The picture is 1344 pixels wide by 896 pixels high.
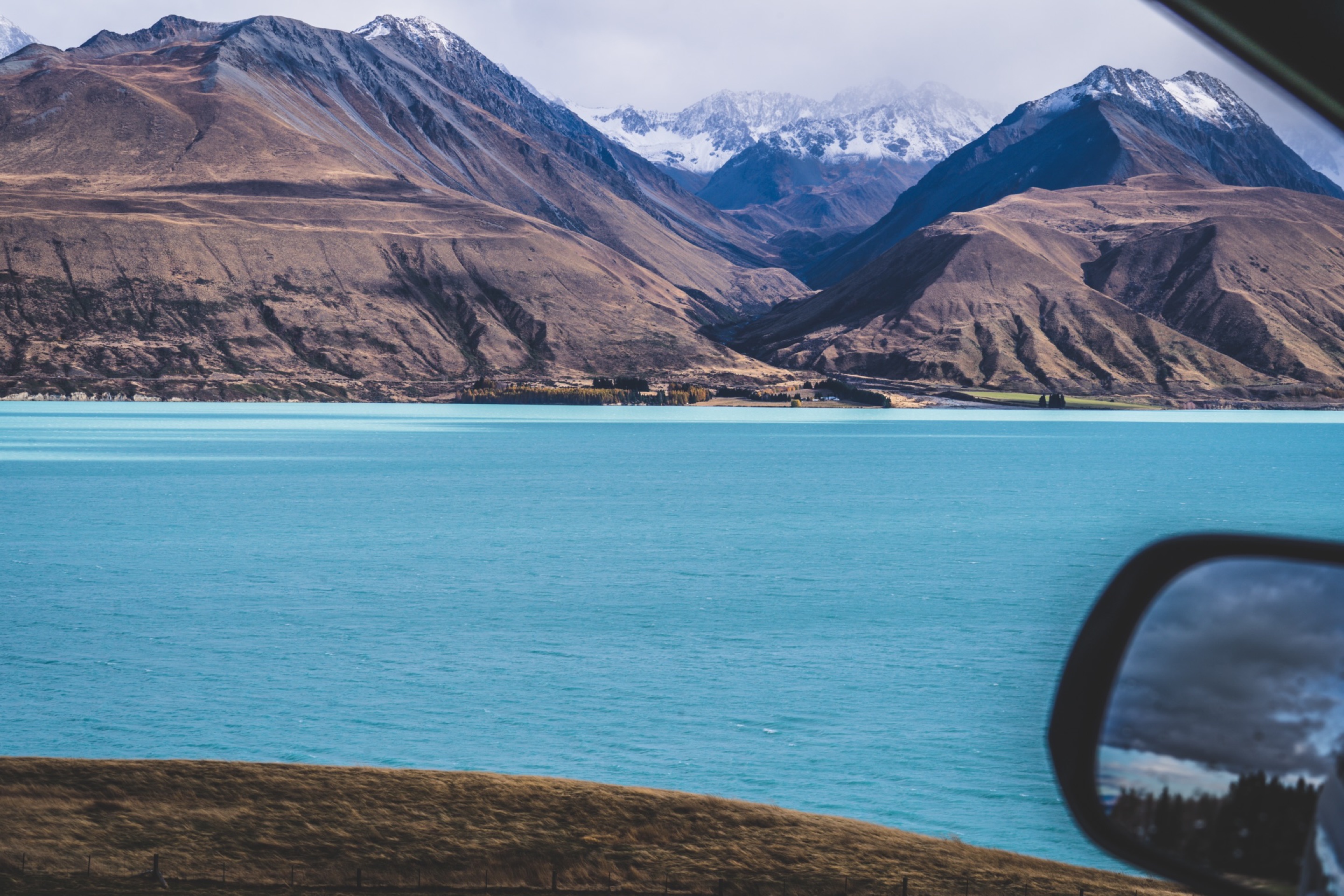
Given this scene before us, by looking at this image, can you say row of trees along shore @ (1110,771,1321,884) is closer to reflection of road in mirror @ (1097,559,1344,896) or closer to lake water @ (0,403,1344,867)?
reflection of road in mirror @ (1097,559,1344,896)

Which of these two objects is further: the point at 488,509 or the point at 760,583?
the point at 488,509

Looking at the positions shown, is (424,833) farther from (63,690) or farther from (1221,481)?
(1221,481)

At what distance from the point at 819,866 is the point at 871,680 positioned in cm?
1736

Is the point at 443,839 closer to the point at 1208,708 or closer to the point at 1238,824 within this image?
the point at 1208,708

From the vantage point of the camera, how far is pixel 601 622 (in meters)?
42.8

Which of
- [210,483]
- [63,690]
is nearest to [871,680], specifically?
[63,690]

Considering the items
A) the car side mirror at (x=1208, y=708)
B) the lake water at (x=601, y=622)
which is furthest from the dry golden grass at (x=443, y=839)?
the car side mirror at (x=1208, y=708)

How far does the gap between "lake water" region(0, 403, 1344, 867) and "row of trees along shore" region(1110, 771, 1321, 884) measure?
21408mm

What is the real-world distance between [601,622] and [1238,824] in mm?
41007

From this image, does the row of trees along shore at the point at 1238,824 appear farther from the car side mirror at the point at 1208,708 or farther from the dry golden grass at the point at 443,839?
the dry golden grass at the point at 443,839

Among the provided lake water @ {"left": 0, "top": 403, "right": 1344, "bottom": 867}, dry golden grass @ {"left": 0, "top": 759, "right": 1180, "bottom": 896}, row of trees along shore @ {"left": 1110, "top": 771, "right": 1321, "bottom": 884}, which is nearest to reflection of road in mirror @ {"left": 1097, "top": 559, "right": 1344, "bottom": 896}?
row of trees along shore @ {"left": 1110, "top": 771, "right": 1321, "bottom": 884}

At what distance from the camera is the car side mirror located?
2.17 metres

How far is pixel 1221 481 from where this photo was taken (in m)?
104

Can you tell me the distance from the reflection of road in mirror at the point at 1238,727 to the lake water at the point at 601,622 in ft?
69.9
